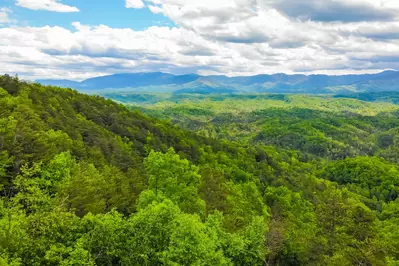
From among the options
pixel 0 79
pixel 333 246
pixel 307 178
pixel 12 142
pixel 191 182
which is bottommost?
pixel 307 178

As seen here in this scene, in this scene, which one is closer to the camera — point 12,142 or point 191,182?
point 12,142

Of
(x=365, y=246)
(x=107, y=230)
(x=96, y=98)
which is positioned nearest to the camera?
(x=107, y=230)

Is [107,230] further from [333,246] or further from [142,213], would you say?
[333,246]

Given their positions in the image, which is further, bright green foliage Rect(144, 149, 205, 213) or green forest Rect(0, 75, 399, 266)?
bright green foliage Rect(144, 149, 205, 213)

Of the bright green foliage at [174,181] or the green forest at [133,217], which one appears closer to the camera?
the green forest at [133,217]

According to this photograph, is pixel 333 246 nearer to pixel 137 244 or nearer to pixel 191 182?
pixel 191 182

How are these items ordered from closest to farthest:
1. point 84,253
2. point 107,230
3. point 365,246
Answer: point 84,253
point 107,230
point 365,246

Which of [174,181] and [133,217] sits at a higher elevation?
[133,217]

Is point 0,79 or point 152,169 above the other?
point 0,79

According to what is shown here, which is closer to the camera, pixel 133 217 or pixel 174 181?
pixel 133 217

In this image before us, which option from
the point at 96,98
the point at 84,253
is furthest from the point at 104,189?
the point at 96,98
